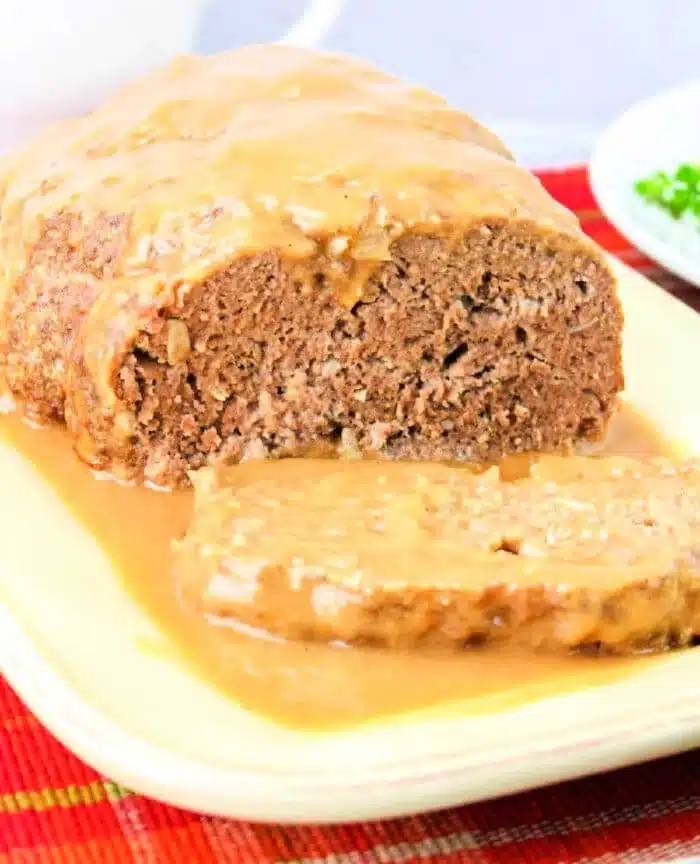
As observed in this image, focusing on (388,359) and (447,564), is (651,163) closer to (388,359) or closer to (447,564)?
(388,359)

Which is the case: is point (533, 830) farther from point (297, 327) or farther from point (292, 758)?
point (297, 327)

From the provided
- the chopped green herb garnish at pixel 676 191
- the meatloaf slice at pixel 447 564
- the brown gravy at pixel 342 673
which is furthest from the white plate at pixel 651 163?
the brown gravy at pixel 342 673

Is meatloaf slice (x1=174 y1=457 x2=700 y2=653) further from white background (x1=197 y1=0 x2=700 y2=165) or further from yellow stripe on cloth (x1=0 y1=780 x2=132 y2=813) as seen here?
white background (x1=197 y1=0 x2=700 y2=165)

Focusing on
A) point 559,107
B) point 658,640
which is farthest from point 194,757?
point 559,107

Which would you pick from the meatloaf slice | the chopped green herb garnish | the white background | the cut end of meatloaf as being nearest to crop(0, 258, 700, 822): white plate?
the meatloaf slice

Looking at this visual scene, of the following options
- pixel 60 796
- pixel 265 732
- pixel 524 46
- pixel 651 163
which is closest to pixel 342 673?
pixel 265 732

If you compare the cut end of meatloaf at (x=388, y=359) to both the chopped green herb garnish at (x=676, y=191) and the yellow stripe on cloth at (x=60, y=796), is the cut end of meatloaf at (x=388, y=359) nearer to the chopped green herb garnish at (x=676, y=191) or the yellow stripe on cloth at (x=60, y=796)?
the yellow stripe on cloth at (x=60, y=796)
